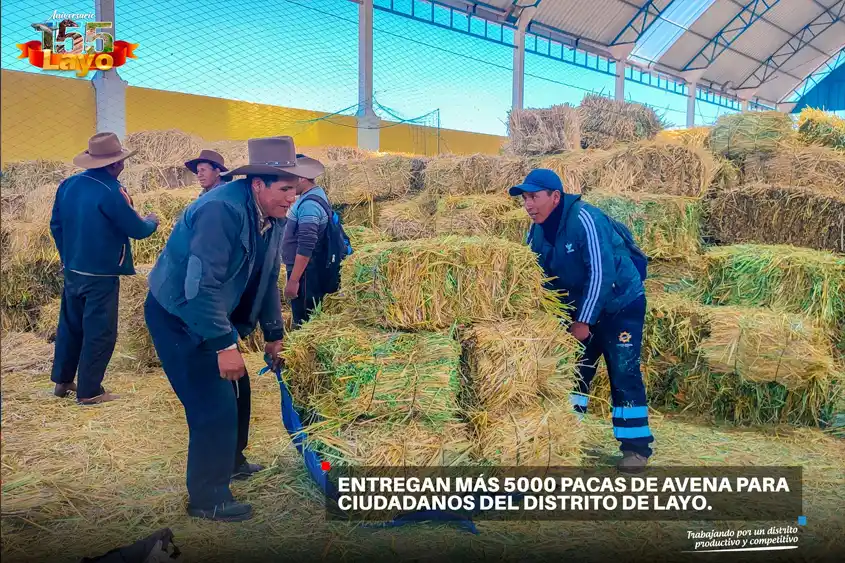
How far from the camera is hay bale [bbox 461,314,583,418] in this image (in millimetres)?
3529

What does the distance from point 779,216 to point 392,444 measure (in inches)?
199

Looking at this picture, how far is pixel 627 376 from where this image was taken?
4.07m

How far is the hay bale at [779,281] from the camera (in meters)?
5.39

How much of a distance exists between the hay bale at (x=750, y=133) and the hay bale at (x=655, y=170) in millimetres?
835

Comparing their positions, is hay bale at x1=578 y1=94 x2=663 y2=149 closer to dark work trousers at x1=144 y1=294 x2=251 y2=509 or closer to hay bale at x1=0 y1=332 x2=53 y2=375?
dark work trousers at x1=144 y1=294 x2=251 y2=509

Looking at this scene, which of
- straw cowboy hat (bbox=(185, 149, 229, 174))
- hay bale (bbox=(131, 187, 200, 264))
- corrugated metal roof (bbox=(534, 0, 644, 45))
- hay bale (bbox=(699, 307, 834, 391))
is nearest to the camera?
hay bale (bbox=(699, 307, 834, 391))

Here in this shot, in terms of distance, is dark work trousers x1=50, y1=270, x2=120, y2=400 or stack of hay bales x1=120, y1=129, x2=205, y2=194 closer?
dark work trousers x1=50, y1=270, x2=120, y2=400

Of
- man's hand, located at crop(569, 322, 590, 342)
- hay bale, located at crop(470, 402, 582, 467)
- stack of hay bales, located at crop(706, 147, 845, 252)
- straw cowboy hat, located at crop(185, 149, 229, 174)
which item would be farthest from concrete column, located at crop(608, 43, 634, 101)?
hay bale, located at crop(470, 402, 582, 467)

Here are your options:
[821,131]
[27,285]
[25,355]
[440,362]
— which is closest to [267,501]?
[440,362]

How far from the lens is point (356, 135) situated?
1525 centimetres

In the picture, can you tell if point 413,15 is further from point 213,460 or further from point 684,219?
point 213,460

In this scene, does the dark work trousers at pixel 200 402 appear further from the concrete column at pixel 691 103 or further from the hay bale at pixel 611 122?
the concrete column at pixel 691 103

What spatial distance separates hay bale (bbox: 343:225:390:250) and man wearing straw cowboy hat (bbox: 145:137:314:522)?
3.40 meters

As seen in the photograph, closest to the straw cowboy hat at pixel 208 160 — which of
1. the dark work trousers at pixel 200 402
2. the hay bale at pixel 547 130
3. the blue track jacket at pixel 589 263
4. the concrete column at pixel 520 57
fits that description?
the dark work trousers at pixel 200 402
